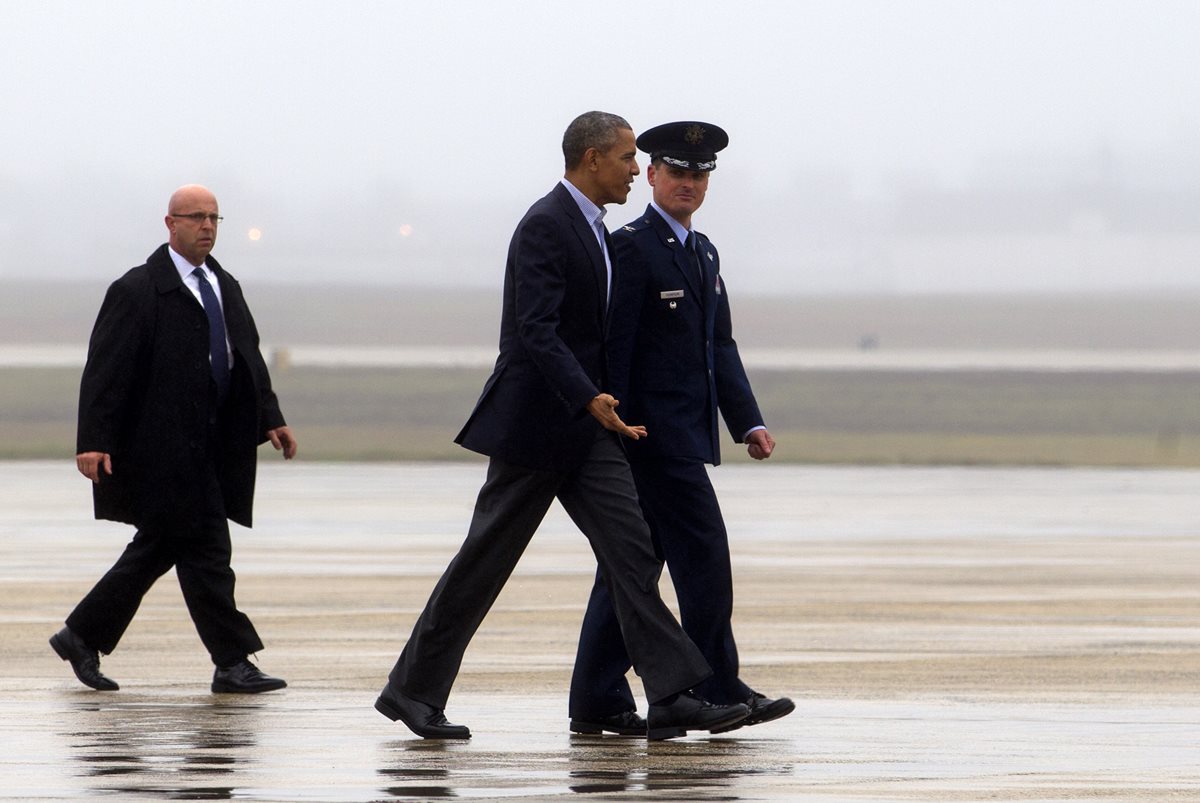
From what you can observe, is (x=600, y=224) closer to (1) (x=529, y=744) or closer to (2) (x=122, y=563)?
(1) (x=529, y=744)

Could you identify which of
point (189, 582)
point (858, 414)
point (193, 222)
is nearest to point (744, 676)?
point (189, 582)

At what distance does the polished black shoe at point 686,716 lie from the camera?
28.9 ft

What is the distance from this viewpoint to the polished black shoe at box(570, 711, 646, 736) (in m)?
9.09

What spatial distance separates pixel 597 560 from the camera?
345 inches

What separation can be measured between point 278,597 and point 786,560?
13.7 ft

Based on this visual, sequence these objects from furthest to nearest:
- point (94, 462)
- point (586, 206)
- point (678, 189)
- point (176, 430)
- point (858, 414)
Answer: point (858, 414), point (176, 430), point (94, 462), point (678, 189), point (586, 206)

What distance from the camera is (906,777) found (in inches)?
307

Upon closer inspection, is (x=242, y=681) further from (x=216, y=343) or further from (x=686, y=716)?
(x=686, y=716)

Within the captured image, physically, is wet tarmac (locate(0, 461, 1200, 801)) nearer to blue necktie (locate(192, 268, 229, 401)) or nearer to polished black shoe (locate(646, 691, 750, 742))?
polished black shoe (locate(646, 691, 750, 742))

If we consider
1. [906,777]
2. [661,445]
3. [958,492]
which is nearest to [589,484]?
[661,445]

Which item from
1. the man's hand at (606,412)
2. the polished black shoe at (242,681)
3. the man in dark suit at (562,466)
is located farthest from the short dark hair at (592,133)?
the polished black shoe at (242,681)

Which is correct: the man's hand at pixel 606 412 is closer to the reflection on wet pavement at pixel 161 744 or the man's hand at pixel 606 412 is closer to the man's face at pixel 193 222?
the reflection on wet pavement at pixel 161 744

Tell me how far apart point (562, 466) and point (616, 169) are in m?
0.95

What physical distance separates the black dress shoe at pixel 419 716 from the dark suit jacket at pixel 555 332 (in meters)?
0.82
